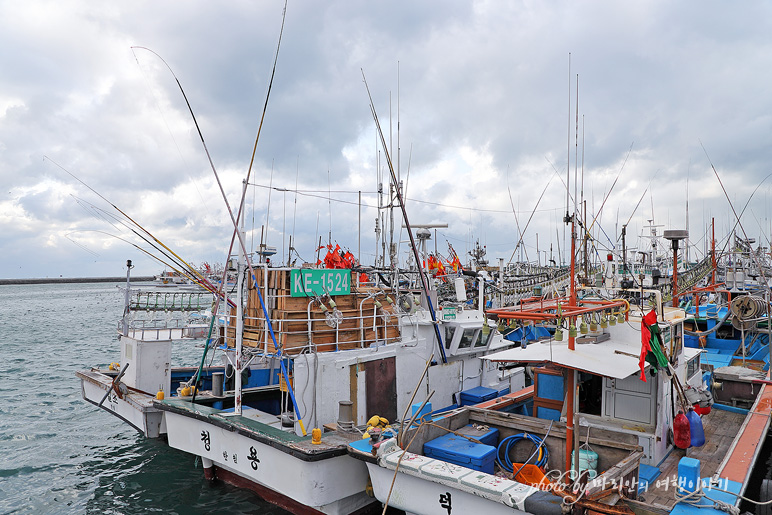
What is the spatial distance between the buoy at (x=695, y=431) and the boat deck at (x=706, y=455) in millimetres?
145

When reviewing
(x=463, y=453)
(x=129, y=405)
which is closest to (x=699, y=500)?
(x=463, y=453)

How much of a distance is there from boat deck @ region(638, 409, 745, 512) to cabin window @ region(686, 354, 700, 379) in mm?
1092

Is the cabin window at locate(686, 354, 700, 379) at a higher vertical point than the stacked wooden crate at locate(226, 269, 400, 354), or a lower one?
lower

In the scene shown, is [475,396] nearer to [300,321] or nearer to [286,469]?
[300,321]

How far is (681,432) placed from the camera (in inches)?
360

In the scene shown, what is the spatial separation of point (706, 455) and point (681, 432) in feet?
2.27

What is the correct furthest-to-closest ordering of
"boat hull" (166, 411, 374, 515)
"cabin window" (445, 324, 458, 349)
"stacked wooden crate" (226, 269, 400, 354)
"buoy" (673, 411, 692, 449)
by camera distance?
1. "cabin window" (445, 324, 458, 349)
2. "stacked wooden crate" (226, 269, 400, 354)
3. "buoy" (673, 411, 692, 449)
4. "boat hull" (166, 411, 374, 515)

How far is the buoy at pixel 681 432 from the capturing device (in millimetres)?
9109

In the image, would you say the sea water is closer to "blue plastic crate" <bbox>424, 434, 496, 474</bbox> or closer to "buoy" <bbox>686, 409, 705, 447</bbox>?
"blue plastic crate" <bbox>424, 434, 496, 474</bbox>

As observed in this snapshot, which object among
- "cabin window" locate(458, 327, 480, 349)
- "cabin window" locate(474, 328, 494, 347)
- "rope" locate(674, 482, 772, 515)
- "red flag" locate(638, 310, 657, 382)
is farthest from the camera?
"cabin window" locate(474, 328, 494, 347)

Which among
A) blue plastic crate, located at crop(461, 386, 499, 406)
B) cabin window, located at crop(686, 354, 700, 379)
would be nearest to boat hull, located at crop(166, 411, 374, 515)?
blue plastic crate, located at crop(461, 386, 499, 406)

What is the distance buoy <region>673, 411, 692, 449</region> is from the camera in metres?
9.11

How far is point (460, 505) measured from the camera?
709 centimetres

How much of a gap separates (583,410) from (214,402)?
27.9ft
